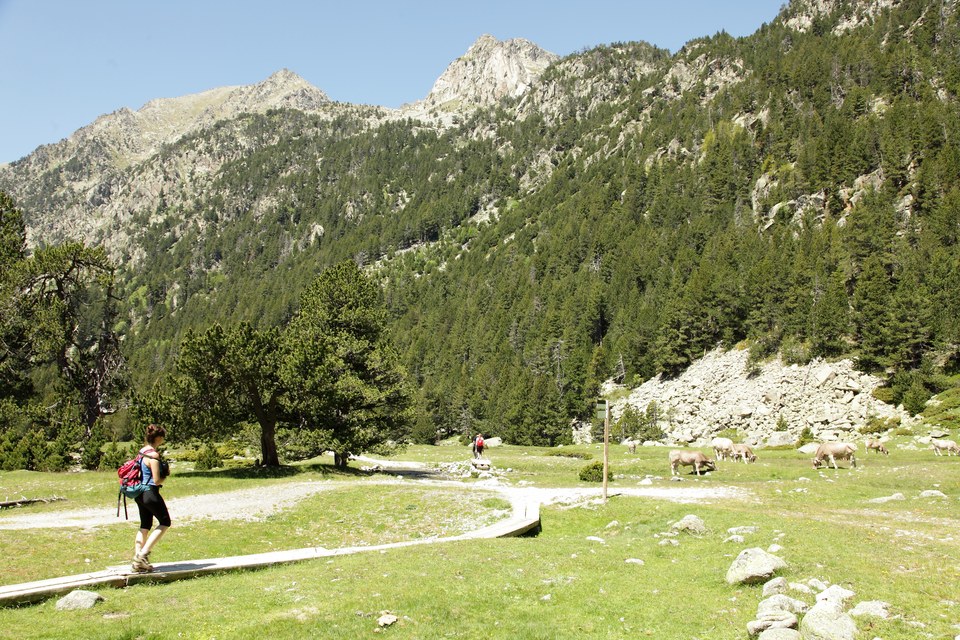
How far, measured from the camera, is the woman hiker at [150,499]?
11805 millimetres

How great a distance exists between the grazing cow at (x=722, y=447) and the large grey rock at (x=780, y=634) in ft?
118

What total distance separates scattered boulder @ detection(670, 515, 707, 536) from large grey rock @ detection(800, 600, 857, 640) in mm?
9349

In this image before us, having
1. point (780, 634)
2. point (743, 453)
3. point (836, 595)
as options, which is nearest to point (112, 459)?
point (780, 634)

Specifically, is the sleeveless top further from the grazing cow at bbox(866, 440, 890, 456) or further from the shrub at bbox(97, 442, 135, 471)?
the grazing cow at bbox(866, 440, 890, 456)

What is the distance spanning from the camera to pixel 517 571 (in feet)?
44.4

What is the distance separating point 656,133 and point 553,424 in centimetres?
12872

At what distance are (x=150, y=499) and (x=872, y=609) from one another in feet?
45.2

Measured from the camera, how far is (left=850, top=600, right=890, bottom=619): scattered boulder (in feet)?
30.2

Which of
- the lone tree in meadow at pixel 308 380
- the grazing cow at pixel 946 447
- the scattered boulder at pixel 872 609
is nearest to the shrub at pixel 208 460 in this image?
the lone tree in meadow at pixel 308 380

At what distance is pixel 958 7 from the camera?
131375mm

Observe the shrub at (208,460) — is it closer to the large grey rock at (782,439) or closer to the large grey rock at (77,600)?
the large grey rock at (77,600)

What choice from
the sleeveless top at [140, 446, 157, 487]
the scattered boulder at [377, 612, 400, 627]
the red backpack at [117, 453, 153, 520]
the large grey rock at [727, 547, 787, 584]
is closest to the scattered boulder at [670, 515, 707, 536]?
the large grey rock at [727, 547, 787, 584]

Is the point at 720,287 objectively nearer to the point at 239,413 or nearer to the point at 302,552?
the point at 239,413

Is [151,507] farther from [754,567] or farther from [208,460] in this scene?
[208,460]
